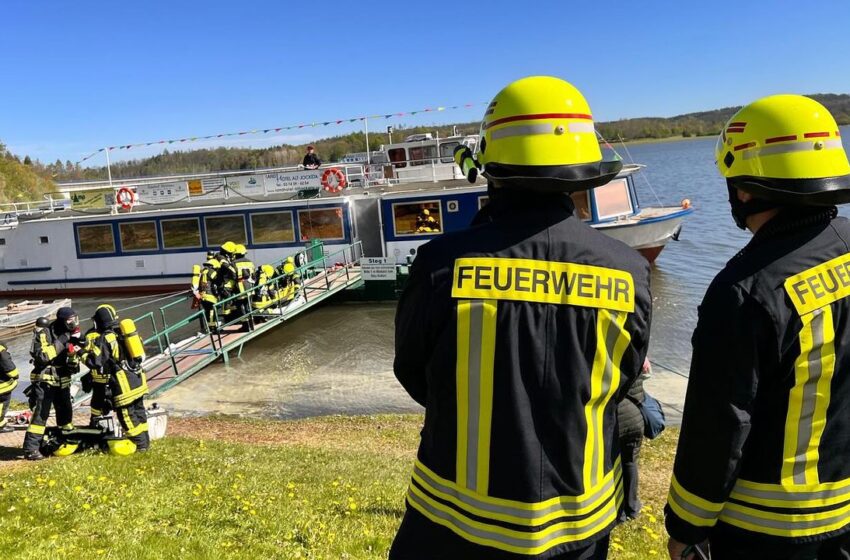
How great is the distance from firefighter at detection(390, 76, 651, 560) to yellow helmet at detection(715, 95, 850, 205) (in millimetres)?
559

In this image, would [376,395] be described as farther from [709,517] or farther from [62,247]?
[62,247]

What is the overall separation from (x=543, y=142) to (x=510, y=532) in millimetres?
1042

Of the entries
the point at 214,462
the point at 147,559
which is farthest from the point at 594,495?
the point at 214,462

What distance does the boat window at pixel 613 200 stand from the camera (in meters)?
17.1

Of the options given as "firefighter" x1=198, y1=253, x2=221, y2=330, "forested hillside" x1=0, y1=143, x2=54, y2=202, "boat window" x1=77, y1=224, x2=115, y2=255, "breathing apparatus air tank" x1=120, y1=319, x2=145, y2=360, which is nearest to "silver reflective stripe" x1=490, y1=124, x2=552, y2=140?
"breathing apparatus air tank" x1=120, y1=319, x2=145, y2=360

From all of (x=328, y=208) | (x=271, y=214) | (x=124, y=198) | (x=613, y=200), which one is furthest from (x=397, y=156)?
(x=124, y=198)

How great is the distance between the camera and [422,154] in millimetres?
20328

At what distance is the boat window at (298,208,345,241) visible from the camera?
1798 centimetres

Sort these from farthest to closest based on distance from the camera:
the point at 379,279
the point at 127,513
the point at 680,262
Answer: the point at 680,262 < the point at 379,279 < the point at 127,513

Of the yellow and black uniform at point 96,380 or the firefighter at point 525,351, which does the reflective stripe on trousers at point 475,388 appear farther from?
the yellow and black uniform at point 96,380

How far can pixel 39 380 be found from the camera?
7.09 metres

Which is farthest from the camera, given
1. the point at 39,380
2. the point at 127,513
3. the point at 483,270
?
the point at 39,380

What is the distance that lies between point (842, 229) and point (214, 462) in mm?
5537

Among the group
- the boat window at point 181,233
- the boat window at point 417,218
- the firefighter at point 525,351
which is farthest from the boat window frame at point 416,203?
the firefighter at point 525,351
